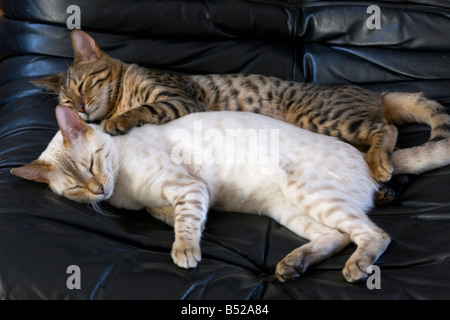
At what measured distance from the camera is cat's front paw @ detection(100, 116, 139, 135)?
189 cm

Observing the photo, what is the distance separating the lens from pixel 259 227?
1721 millimetres

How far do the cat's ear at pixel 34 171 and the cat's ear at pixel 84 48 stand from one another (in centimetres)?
82

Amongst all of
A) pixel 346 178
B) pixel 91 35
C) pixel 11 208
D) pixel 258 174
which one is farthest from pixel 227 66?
pixel 11 208

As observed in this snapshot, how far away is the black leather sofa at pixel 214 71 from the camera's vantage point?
1337mm

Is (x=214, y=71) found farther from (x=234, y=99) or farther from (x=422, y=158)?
(x=422, y=158)

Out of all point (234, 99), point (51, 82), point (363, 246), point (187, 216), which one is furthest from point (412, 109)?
point (51, 82)

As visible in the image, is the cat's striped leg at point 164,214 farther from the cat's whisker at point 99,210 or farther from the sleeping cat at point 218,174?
the cat's whisker at point 99,210

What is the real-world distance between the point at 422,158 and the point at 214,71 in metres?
1.24

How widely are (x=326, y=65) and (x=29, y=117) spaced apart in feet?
5.22

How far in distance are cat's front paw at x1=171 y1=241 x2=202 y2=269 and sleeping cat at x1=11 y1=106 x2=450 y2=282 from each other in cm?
5

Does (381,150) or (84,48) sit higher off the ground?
(84,48)

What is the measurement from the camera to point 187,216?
1.63 metres

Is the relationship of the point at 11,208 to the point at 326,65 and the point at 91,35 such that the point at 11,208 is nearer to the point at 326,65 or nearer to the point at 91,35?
the point at 91,35

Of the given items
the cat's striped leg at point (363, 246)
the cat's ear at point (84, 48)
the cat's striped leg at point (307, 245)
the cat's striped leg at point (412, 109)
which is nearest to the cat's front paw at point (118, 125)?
the cat's ear at point (84, 48)
